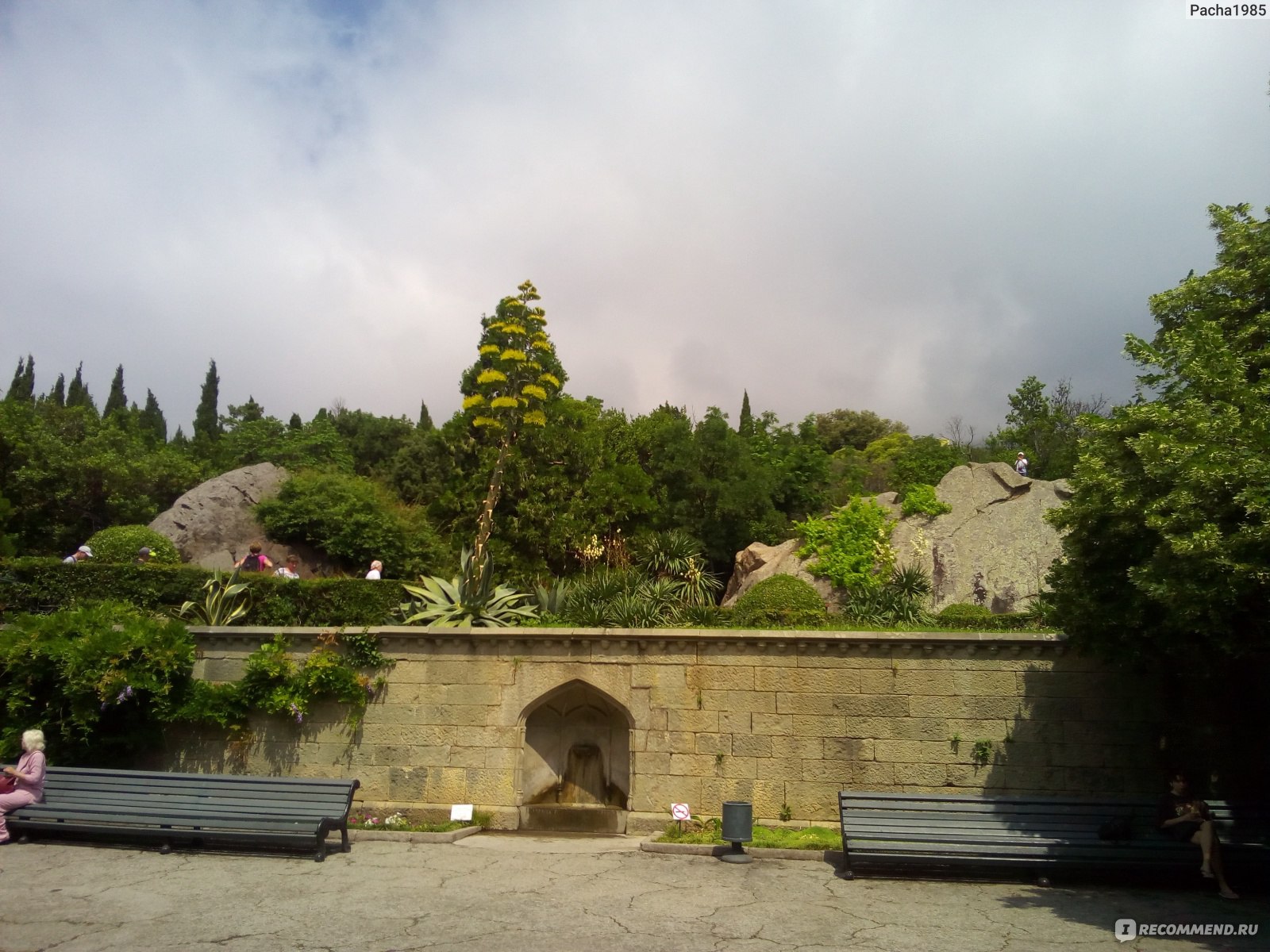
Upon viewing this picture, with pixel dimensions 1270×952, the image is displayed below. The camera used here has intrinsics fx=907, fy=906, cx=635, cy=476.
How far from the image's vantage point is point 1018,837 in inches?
382

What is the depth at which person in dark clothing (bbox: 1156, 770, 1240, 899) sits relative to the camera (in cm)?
905

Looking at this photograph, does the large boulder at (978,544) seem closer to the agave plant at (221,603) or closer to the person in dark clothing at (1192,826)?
the agave plant at (221,603)

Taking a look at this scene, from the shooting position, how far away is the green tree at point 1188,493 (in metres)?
8.30

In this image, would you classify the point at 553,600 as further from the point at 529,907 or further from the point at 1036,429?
the point at 1036,429

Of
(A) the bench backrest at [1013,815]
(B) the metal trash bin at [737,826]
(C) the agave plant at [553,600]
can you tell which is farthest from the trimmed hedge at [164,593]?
(A) the bench backrest at [1013,815]

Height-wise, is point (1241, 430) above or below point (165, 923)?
above

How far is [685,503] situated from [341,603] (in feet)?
49.4

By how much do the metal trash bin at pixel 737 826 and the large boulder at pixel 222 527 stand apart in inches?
717

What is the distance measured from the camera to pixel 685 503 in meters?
28.9

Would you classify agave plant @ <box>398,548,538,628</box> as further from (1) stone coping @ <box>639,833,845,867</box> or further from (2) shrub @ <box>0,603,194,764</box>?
(1) stone coping @ <box>639,833,845,867</box>

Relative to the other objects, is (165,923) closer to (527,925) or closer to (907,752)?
(527,925)

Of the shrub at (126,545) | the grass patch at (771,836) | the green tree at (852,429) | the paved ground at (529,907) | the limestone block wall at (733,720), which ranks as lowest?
the paved ground at (529,907)

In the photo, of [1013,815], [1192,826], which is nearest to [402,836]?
[1013,815]

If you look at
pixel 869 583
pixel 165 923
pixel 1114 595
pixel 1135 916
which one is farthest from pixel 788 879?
pixel 869 583
